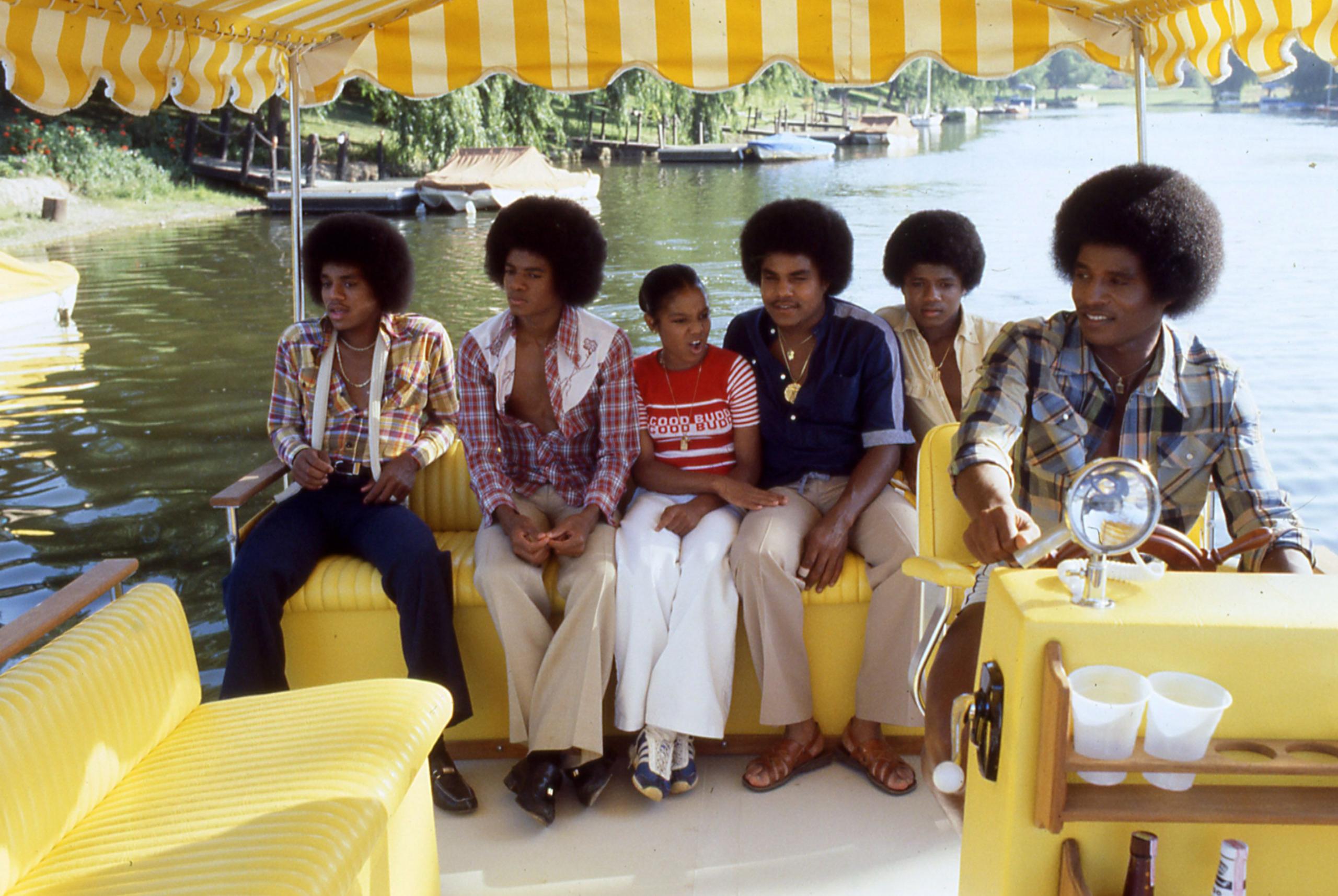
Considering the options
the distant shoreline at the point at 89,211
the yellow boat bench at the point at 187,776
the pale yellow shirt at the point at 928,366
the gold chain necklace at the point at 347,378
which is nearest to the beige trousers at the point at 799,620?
the pale yellow shirt at the point at 928,366

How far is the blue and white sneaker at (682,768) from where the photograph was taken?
3150 millimetres

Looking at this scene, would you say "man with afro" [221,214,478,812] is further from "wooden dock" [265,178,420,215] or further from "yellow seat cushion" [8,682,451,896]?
"wooden dock" [265,178,420,215]

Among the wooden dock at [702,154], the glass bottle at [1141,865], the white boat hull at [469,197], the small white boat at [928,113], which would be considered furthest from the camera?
A: the small white boat at [928,113]

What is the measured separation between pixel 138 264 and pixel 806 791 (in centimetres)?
1822

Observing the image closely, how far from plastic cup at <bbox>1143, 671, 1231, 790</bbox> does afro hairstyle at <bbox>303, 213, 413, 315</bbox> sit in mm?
3008

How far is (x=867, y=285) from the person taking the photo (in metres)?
18.1

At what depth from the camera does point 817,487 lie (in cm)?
358

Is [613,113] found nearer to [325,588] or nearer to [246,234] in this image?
[246,234]

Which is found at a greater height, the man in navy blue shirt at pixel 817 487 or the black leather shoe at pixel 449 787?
the man in navy blue shirt at pixel 817 487

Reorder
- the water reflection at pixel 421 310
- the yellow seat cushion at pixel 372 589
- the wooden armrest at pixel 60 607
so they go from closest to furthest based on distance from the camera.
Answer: the wooden armrest at pixel 60 607, the yellow seat cushion at pixel 372 589, the water reflection at pixel 421 310

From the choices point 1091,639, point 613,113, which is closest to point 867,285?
point 1091,639

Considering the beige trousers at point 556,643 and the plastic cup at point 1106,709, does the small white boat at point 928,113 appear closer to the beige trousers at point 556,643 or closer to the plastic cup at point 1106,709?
the beige trousers at point 556,643

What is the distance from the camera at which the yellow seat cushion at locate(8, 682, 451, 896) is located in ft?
6.32

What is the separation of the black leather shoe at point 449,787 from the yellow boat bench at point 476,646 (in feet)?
0.75
